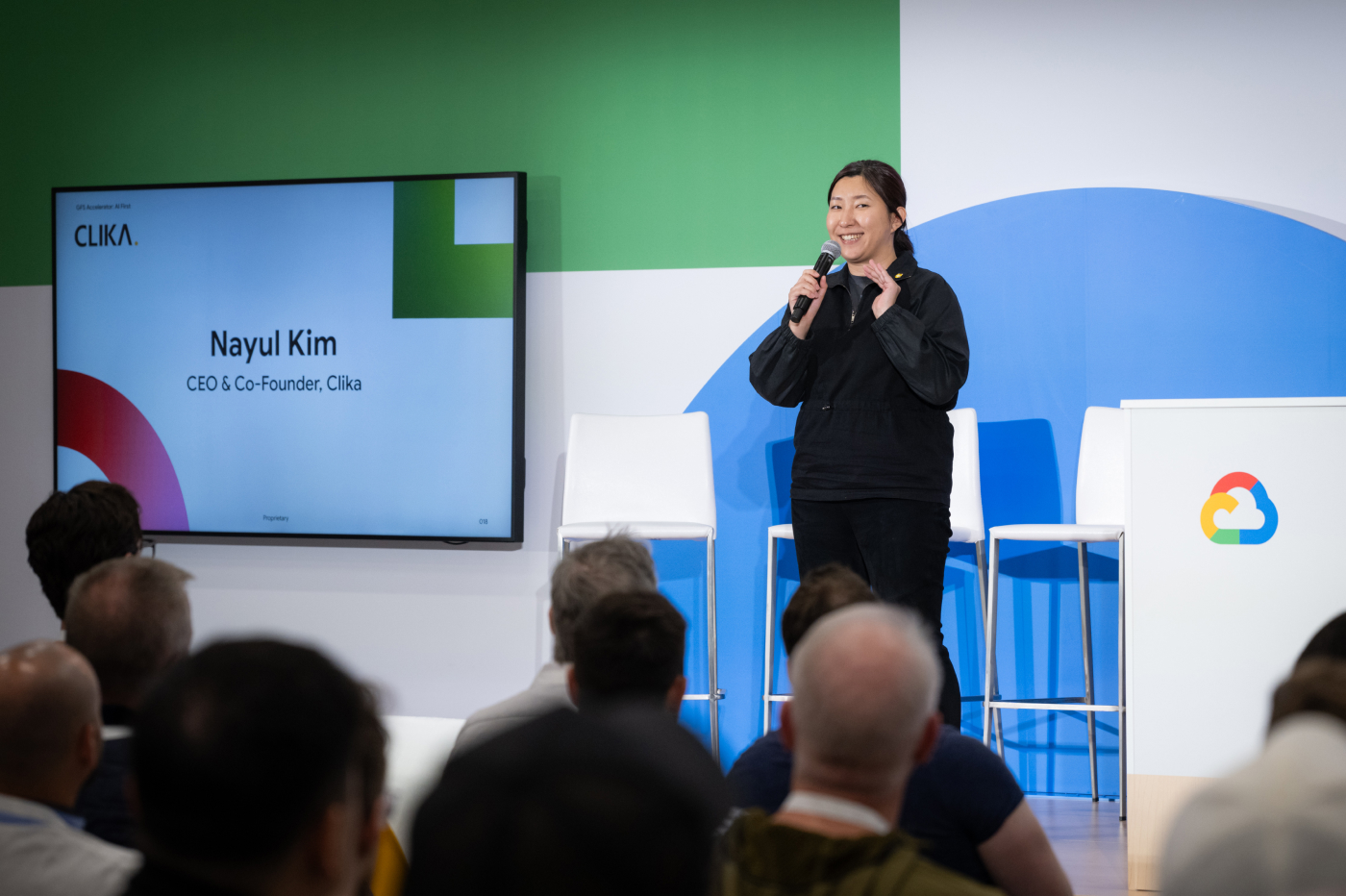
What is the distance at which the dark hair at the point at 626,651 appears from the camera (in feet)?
5.08

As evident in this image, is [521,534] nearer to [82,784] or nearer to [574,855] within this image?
[82,784]

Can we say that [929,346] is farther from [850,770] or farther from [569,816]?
[569,816]

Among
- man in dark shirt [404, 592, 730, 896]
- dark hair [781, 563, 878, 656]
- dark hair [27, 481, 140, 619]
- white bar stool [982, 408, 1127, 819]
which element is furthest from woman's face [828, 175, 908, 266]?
man in dark shirt [404, 592, 730, 896]

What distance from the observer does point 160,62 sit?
15.8ft

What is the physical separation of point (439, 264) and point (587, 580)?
2.77 meters

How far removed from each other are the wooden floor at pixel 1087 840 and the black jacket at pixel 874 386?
98 cm

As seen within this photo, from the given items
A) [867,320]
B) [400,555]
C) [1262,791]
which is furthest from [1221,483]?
[400,555]

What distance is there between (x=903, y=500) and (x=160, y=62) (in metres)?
3.74

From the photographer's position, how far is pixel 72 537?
2443mm

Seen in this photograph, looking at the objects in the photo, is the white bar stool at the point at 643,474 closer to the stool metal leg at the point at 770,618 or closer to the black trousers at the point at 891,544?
the stool metal leg at the point at 770,618

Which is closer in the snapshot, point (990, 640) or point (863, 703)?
point (863, 703)

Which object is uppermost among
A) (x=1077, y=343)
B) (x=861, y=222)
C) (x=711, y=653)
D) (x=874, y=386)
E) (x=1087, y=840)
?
(x=861, y=222)

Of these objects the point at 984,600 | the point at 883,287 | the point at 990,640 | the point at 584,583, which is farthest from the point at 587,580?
the point at 984,600

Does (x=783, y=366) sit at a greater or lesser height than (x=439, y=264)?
lesser
